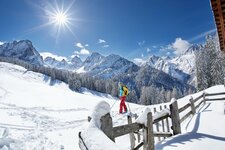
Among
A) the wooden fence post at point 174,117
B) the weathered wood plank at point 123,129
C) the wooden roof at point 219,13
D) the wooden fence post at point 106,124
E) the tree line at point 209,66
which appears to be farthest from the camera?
the tree line at point 209,66

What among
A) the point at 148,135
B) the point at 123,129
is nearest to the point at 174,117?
the point at 148,135

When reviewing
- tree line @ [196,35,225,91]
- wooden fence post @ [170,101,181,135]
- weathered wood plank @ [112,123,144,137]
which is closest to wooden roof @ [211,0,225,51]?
wooden fence post @ [170,101,181,135]

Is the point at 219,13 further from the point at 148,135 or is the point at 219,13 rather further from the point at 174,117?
the point at 148,135

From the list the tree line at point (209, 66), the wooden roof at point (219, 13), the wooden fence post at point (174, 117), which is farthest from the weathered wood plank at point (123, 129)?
the tree line at point (209, 66)

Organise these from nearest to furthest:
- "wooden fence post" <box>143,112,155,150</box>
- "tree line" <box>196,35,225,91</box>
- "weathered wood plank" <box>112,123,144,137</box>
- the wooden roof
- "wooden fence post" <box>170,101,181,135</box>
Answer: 1. "weathered wood plank" <box>112,123,144,137</box>
2. "wooden fence post" <box>143,112,155,150</box>
3. the wooden roof
4. "wooden fence post" <box>170,101,181,135</box>
5. "tree line" <box>196,35,225,91</box>

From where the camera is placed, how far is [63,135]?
37.3 feet

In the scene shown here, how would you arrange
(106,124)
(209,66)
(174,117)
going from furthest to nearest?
(209,66), (174,117), (106,124)

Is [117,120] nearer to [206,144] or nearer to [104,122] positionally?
[206,144]

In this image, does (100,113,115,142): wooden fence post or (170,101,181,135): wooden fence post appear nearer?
(100,113,115,142): wooden fence post

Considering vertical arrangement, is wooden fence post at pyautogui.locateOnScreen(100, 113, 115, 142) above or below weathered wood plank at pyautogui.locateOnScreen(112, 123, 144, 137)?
above

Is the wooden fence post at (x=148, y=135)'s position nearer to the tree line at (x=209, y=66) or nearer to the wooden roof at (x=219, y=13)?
the wooden roof at (x=219, y=13)

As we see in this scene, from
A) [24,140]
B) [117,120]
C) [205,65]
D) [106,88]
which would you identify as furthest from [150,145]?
[106,88]

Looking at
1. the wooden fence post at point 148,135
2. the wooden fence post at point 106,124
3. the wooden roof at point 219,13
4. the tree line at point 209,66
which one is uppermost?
the tree line at point 209,66

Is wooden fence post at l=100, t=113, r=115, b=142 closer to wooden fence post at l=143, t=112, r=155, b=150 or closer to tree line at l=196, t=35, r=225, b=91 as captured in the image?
wooden fence post at l=143, t=112, r=155, b=150
